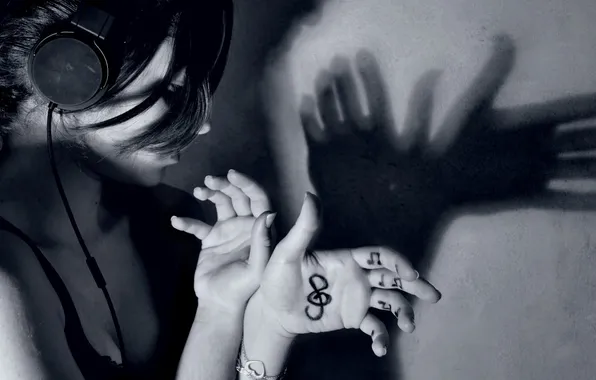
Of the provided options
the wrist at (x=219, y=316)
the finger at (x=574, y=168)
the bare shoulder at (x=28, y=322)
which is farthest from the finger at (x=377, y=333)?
the bare shoulder at (x=28, y=322)

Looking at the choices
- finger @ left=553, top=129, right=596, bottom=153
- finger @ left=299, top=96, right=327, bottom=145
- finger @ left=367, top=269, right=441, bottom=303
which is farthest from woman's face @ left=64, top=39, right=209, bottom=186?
finger @ left=553, top=129, right=596, bottom=153

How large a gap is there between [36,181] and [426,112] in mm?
701

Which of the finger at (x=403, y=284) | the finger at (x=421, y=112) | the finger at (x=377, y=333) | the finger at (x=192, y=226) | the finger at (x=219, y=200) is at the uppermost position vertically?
the finger at (x=421, y=112)

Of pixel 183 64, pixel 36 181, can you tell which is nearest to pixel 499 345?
pixel 183 64

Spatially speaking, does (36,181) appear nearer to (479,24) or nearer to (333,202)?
(333,202)

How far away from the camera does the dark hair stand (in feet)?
2.47

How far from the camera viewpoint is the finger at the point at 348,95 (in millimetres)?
848

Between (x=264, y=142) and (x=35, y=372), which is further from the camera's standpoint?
(x=264, y=142)

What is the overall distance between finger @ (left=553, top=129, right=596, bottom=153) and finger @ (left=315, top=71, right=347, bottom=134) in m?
0.36

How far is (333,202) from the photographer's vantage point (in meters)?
0.90

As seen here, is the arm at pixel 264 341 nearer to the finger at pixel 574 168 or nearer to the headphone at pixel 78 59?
the headphone at pixel 78 59

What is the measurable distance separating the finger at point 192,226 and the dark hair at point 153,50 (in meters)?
0.14

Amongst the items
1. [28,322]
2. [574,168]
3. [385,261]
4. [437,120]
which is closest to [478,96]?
[437,120]

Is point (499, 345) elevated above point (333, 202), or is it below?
below
